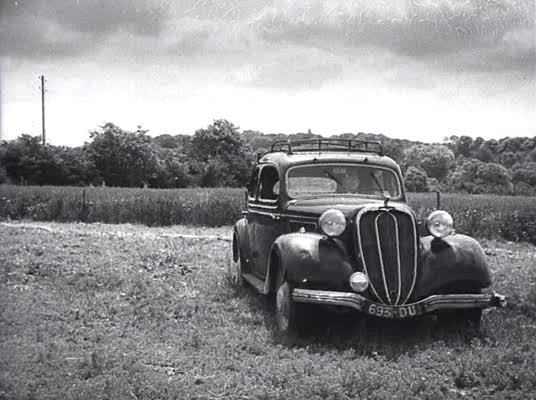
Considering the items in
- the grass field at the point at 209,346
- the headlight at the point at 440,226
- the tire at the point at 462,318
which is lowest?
the grass field at the point at 209,346

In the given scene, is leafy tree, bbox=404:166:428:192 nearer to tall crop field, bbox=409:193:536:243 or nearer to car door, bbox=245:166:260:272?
tall crop field, bbox=409:193:536:243

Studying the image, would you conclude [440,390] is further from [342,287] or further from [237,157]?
[237,157]

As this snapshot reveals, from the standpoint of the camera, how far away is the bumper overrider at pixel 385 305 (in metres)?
5.65

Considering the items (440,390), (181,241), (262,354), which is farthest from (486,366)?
(181,241)

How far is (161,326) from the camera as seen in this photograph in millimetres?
6672

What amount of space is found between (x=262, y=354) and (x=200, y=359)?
0.61m

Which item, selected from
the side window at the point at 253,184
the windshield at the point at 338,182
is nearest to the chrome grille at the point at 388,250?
the windshield at the point at 338,182

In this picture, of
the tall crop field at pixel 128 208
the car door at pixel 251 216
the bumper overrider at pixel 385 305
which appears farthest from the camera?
the tall crop field at pixel 128 208

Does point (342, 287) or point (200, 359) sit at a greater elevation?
point (342, 287)

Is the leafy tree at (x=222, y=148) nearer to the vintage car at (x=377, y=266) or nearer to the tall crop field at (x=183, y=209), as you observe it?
the tall crop field at (x=183, y=209)

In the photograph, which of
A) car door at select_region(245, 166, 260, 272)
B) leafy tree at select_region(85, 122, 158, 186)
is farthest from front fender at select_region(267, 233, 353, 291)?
leafy tree at select_region(85, 122, 158, 186)

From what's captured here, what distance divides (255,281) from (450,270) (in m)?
2.57

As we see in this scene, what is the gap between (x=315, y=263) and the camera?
589 centimetres

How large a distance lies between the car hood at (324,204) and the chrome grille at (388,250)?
0.39m
